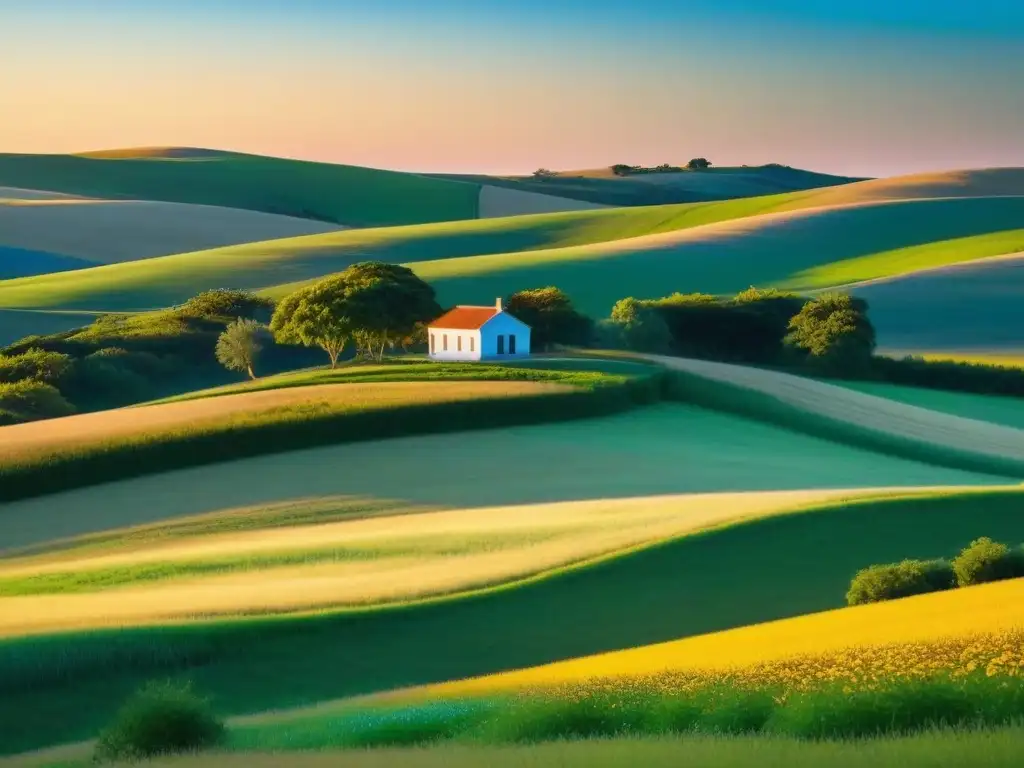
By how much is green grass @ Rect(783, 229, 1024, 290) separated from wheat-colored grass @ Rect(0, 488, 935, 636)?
240 feet

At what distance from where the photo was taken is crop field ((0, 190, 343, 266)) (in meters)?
149

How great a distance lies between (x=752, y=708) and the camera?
13914 millimetres

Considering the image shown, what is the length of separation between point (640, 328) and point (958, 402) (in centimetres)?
1716

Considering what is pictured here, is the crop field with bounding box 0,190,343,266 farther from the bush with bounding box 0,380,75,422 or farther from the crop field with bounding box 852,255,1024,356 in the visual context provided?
the bush with bounding box 0,380,75,422

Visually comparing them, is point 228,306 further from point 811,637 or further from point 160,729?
point 160,729

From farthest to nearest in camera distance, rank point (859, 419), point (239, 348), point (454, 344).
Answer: point (239, 348) < point (454, 344) < point (859, 419)

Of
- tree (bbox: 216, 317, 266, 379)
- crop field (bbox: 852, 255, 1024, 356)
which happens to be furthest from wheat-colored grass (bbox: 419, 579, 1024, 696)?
crop field (bbox: 852, 255, 1024, 356)

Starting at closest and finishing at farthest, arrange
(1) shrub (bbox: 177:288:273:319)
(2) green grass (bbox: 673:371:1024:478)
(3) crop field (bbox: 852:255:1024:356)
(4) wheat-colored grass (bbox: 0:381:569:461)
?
1. (4) wheat-colored grass (bbox: 0:381:569:461)
2. (2) green grass (bbox: 673:371:1024:478)
3. (3) crop field (bbox: 852:255:1024:356)
4. (1) shrub (bbox: 177:288:273:319)

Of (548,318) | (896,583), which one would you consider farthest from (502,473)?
(548,318)

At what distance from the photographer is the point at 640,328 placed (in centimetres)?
7875

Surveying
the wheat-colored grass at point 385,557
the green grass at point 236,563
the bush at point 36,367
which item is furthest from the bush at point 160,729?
the bush at point 36,367

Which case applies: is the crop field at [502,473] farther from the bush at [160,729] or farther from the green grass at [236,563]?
the bush at [160,729]

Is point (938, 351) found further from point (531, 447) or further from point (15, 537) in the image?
point (15, 537)

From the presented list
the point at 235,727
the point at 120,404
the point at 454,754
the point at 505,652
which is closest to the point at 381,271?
the point at 120,404
